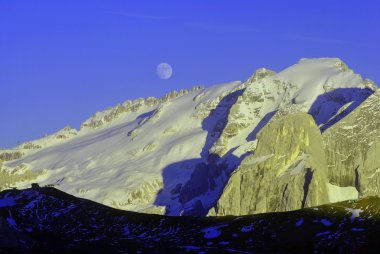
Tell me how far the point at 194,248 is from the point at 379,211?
25.9 meters

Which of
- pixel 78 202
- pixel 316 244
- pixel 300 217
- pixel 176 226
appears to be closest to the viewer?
pixel 316 244

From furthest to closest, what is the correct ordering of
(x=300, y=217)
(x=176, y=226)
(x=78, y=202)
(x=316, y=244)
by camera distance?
(x=78, y=202)
(x=176, y=226)
(x=300, y=217)
(x=316, y=244)

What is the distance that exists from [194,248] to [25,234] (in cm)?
2737

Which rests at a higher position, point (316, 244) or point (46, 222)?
A: point (46, 222)

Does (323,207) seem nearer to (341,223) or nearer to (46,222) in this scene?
(341,223)

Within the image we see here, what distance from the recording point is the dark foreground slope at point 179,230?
122m

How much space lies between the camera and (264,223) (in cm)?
13238

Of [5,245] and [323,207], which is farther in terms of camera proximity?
[323,207]

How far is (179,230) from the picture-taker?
13700 cm

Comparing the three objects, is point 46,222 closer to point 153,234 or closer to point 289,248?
point 153,234

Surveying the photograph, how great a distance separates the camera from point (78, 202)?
155 m

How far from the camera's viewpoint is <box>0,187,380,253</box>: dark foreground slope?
122 metres

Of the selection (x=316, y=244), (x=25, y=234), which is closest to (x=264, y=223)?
(x=316, y=244)

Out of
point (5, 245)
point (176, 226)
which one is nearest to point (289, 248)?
point (176, 226)
